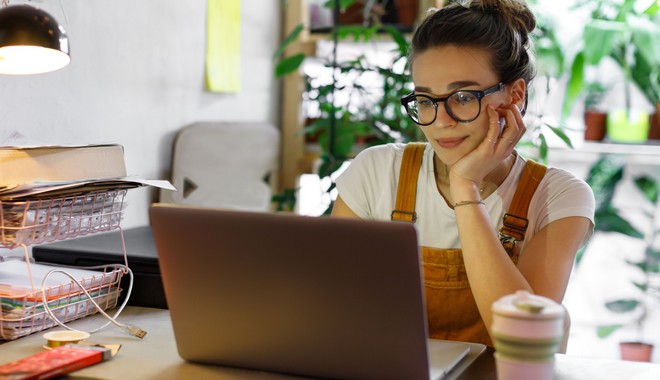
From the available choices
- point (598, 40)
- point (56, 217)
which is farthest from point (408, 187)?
point (598, 40)

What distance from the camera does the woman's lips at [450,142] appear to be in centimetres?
154

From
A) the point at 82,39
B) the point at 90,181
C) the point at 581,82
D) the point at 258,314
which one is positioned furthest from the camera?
the point at 581,82

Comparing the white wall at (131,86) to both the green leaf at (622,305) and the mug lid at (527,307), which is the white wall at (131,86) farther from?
→ the green leaf at (622,305)

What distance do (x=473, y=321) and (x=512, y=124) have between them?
1.24 feet

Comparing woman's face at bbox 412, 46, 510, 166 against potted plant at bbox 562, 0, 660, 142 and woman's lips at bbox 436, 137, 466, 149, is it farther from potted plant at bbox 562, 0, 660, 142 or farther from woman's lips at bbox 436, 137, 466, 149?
potted plant at bbox 562, 0, 660, 142

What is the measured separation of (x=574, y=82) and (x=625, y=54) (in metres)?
0.22

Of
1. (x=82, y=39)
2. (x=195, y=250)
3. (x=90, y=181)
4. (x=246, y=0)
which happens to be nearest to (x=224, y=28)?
(x=246, y=0)

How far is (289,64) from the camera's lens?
253cm

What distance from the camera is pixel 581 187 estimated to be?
1.55 m

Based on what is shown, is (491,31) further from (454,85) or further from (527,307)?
(527,307)

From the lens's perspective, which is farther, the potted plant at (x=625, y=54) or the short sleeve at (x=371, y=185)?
the potted plant at (x=625, y=54)

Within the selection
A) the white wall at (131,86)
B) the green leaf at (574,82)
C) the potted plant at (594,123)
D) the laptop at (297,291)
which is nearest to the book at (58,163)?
the white wall at (131,86)

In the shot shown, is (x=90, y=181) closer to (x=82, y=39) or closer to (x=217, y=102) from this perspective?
(x=82, y=39)

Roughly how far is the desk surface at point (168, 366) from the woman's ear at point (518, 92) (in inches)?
21.6
